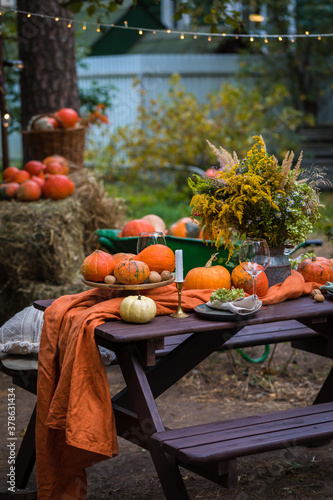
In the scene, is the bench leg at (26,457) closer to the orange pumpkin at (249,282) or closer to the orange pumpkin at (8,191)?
the orange pumpkin at (249,282)

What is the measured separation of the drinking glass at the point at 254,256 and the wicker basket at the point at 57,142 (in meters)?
3.40

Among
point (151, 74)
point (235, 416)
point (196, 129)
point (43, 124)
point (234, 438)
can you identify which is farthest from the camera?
point (151, 74)

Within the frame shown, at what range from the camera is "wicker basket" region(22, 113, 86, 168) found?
19.5ft

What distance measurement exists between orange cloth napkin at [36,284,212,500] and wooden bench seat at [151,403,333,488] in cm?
26

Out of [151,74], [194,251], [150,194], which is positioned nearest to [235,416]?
[194,251]

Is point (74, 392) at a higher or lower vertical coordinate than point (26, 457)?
higher

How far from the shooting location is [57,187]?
18.2 ft

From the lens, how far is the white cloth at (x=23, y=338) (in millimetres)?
3113

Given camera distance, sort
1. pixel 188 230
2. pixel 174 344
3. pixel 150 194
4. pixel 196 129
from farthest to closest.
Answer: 1. pixel 150 194
2. pixel 196 129
3. pixel 188 230
4. pixel 174 344

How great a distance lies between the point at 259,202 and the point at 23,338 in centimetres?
128

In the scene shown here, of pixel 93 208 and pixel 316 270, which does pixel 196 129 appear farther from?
pixel 316 270

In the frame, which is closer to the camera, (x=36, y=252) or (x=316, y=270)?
(x=316, y=270)

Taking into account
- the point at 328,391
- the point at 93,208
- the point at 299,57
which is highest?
the point at 299,57

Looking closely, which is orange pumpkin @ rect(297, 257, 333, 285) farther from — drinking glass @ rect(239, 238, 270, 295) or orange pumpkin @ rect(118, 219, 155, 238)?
orange pumpkin @ rect(118, 219, 155, 238)
